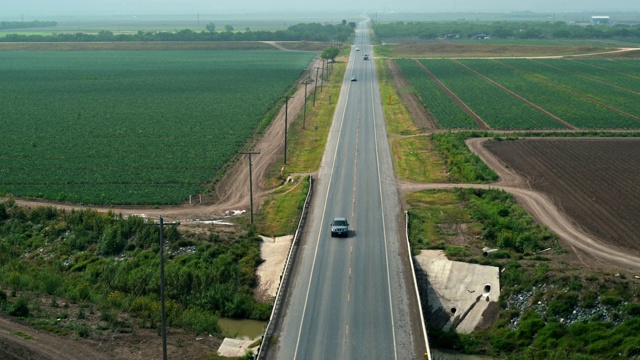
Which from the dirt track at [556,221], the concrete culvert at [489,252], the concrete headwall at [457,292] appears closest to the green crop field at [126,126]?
the dirt track at [556,221]

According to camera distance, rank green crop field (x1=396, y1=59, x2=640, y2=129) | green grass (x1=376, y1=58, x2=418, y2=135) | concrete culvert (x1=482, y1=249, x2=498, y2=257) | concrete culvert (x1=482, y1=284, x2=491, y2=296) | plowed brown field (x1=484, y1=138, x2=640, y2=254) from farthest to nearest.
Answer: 1. green crop field (x1=396, y1=59, x2=640, y2=129)
2. green grass (x1=376, y1=58, x2=418, y2=135)
3. plowed brown field (x1=484, y1=138, x2=640, y2=254)
4. concrete culvert (x1=482, y1=249, x2=498, y2=257)
5. concrete culvert (x1=482, y1=284, x2=491, y2=296)

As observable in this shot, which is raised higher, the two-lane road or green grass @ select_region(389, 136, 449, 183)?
green grass @ select_region(389, 136, 449, 183)

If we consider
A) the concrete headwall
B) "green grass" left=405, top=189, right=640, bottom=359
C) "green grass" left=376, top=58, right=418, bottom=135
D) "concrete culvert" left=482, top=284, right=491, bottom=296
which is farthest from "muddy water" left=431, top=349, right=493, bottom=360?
"green grass" left=376, top=58, right=418, bottom=135

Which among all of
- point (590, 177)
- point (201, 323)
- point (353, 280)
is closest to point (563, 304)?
point (353, 280)

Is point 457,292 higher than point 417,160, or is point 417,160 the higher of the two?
point 417,160

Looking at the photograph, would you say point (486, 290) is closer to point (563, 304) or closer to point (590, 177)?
point (563, 304)

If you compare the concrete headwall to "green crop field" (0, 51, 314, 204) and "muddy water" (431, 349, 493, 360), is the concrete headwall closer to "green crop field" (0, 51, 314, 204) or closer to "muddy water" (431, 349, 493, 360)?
"muddy water" (431, 349, 493, 360)
